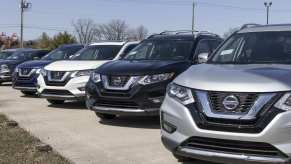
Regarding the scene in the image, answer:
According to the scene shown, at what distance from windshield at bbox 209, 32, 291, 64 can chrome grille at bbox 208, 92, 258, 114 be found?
1277mm

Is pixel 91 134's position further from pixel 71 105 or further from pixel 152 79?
pixel 71 105

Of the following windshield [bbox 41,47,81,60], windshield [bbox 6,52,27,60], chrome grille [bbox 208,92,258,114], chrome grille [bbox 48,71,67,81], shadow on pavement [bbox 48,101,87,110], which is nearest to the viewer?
chrome grille [bbox 208,92,258,114]

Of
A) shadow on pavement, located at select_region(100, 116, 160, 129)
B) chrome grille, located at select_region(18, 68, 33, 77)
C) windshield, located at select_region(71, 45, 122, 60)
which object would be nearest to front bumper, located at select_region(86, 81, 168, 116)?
shadow on pavement, located at select_region(100, 116, 160, 129)

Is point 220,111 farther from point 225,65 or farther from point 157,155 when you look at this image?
point 157,155

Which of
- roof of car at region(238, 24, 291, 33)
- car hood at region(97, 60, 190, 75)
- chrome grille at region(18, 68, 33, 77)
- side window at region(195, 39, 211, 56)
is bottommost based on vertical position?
chrome grille at region(18, 68, 33, 77)

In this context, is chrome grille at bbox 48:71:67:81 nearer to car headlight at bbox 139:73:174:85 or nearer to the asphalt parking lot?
the asphalt parking lot

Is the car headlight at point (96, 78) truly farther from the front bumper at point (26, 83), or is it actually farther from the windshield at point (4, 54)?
the windshield at point (4, 54)

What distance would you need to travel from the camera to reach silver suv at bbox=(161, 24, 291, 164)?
4.83m

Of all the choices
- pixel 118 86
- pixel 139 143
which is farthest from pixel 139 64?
pixel 139 143

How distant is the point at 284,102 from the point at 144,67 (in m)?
4.10

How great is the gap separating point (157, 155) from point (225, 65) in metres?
1.50

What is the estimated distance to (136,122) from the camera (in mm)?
9336

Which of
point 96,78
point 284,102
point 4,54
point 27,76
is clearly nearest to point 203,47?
point 96,78

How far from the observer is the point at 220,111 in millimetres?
5082
